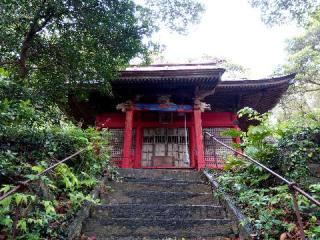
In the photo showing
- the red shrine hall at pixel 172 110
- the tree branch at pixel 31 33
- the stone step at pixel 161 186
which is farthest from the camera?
the red shrine hall at pixel 172 110

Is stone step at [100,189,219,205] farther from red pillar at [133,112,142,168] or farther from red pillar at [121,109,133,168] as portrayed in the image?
red pillar at [133,112,142,168]

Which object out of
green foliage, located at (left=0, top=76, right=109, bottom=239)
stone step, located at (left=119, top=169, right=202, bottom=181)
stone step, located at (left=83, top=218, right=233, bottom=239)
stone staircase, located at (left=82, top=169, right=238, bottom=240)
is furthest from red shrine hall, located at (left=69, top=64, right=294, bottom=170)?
stone step, located at (left=83, top=218, right=233, bottom=239)

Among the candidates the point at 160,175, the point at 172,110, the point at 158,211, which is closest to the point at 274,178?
the point at 158,211

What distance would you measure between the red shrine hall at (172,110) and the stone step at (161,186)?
131 inches

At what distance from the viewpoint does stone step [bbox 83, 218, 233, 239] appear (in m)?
4.27

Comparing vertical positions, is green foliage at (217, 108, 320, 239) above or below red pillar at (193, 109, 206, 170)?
below

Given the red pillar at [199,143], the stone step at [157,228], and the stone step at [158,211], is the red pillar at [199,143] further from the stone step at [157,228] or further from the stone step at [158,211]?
the stone step at [157,228]

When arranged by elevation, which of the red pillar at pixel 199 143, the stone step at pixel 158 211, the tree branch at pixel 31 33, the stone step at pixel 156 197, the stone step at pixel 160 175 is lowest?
the stone step at pixel 158 211

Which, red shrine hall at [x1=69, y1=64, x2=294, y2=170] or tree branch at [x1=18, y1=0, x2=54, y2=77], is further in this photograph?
red shrine hall at [x1=69, y1=64, x2=294, y2=170]

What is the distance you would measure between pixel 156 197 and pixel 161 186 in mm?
675

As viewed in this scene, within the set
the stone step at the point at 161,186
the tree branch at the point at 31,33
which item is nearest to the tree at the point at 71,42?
the tree branch at the point at 31,33

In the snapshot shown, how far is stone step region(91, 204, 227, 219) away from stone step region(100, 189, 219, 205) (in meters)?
0.47

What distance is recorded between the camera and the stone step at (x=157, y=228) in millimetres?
4266

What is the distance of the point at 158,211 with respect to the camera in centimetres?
500
